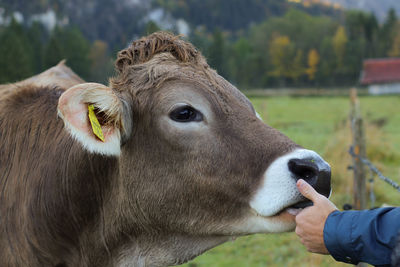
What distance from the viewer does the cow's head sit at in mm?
2488

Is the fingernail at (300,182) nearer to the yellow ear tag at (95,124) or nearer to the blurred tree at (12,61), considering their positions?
the yellow ear tag at (95,124)

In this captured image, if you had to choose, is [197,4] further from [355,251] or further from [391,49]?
[355,251]

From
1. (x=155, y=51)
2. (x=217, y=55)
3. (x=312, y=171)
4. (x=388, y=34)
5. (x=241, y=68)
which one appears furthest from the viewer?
(x=388, y=34)

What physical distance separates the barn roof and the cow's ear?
67.2 m

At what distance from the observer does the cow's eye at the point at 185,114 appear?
274 centimetres

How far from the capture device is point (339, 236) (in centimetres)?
207

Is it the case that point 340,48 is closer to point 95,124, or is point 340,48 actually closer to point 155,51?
point 155,51

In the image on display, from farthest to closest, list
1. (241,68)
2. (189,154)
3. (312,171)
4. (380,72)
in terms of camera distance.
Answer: (241,68) < (380,72) < (189,154) < (312,171)

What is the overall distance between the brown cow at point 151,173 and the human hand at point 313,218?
3.9 inches

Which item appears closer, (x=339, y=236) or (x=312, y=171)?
(x=339, y=236)

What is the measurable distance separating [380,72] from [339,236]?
69.3 m

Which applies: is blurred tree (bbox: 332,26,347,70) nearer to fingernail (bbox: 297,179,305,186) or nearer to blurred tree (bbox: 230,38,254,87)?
blurred tree (bbox: 230,38,254,87)

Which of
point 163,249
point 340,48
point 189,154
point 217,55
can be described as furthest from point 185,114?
point 340,48

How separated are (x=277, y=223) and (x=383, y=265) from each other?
0.67 m
